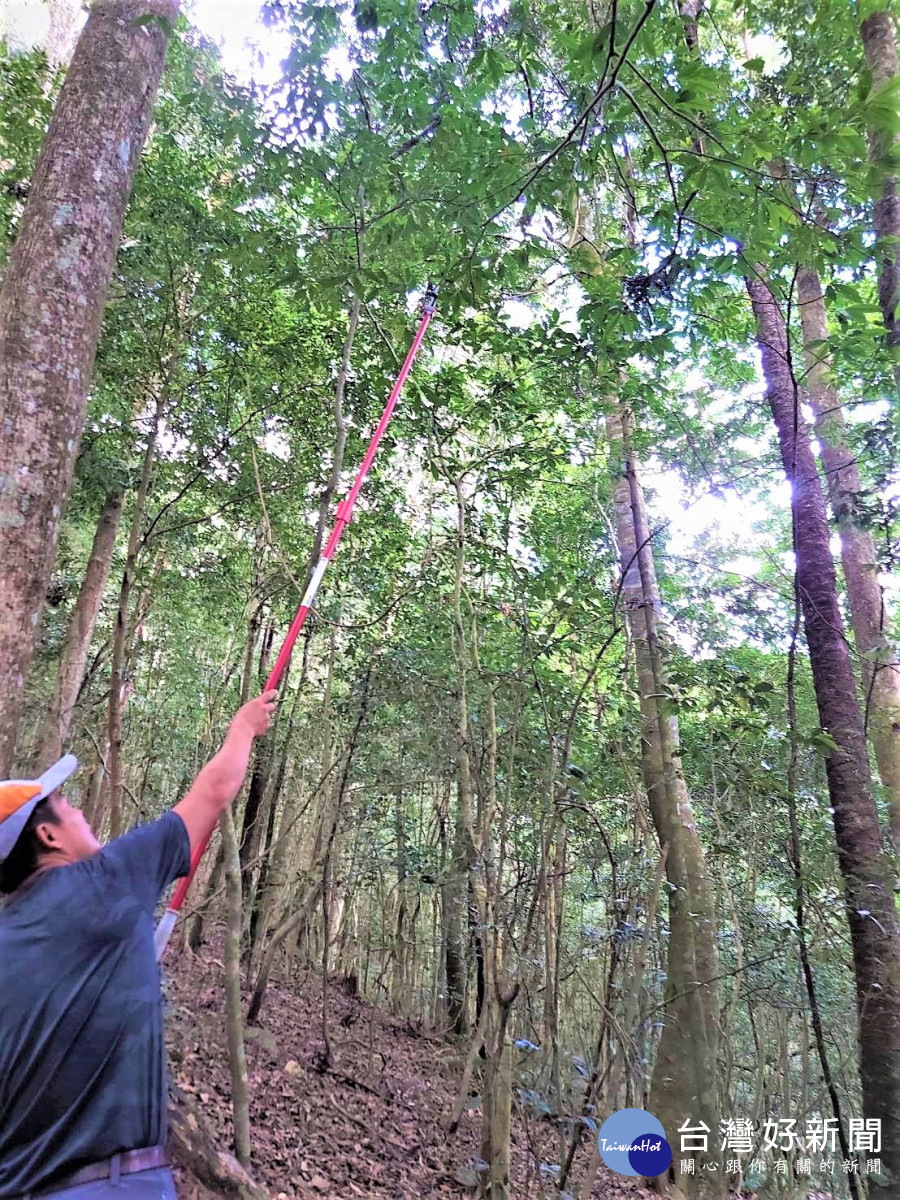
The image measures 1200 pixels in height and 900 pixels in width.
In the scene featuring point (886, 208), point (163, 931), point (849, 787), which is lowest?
point (163, 931)

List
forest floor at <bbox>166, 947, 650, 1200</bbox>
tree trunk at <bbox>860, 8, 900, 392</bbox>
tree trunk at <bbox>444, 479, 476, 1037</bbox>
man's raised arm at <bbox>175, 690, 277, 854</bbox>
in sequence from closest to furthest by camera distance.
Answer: man's raised arm at <bbox>175, 690, 277, 854</bbox>, tree trunk at <bbox>860, 8, 900, 392</bbox>, tree trunk at <bbox>444, 479, 476, 1037</bbox>, forest floor at <bbox>166, 947, 650, 1200</bbox>

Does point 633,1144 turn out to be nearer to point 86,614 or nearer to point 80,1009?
point 80,1009

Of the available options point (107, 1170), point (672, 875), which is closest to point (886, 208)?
point (107, 1170)

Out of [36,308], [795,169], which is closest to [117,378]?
[36,308]

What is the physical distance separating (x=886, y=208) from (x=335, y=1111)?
627 centimetres

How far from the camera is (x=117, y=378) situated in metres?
4.88

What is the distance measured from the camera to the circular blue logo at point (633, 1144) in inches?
121

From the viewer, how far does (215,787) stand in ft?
4.82

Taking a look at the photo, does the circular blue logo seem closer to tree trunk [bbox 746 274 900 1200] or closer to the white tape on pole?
tree trunk [bbox 746 274 900 1200]

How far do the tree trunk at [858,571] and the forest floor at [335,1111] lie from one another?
344cm

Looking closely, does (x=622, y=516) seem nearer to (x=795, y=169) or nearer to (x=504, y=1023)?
(x=795, y=169)

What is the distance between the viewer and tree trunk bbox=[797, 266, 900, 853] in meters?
4.19

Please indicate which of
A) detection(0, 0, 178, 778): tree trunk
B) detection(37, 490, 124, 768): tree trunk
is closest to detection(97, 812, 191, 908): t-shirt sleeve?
detection(0, 0, 178, 778): tree trunk

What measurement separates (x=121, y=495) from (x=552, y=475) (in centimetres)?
402
